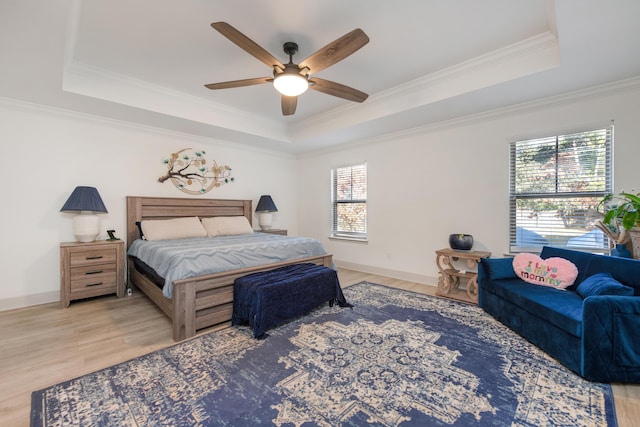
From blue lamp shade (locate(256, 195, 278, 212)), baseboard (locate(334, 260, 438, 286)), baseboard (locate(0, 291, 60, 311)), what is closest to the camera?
baseboard (locate(0, 291, 60, 311))

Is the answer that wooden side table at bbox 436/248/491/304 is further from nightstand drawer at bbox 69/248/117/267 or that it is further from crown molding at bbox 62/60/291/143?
nightstand drawer at bbox 69/248/117/267

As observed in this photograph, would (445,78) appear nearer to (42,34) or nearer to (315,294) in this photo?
(315,294)

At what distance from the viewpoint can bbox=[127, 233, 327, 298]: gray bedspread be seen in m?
2.51

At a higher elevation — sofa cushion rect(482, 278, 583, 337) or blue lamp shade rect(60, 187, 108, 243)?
blue lamp shade rect(60, 187, 108, 243)

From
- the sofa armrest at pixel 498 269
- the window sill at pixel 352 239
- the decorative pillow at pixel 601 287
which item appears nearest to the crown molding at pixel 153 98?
the window sill at pixel 352 239

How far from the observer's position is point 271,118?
4.78 m

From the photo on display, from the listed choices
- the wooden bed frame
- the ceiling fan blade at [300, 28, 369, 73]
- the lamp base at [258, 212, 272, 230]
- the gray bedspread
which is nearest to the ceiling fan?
the ceiling fan blade at [300, 28, 369, 73]

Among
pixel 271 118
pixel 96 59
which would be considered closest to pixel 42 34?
pixel 96 59

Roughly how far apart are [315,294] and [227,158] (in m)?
3.33

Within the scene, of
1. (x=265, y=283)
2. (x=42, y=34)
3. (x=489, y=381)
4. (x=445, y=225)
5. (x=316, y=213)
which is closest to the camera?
(x=489, y=381)

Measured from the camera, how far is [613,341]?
1.79 m

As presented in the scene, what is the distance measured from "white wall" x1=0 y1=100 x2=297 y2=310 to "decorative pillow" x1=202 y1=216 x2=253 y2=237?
845 millimetres

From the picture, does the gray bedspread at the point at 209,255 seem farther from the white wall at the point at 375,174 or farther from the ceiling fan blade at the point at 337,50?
the ceiling fan blade at the point at 337,50

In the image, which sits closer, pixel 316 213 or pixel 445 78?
pixel 445 78
